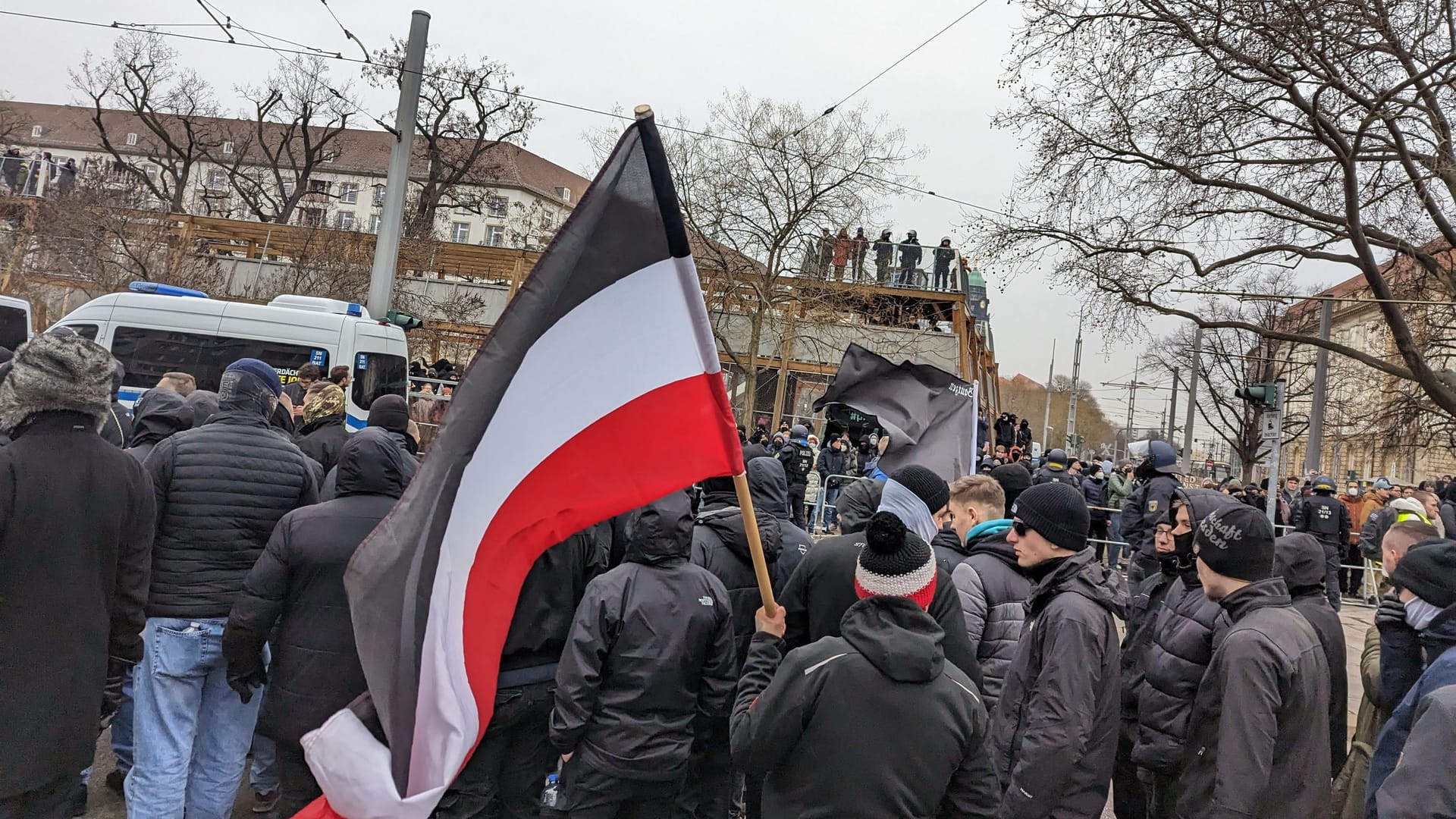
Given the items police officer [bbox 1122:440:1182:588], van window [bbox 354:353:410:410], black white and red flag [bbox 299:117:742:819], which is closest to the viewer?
black white and red flag [bbox 299:117:742:819]

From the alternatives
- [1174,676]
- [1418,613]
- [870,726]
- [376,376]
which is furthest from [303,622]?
[376,376]

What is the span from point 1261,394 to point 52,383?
12457 mm

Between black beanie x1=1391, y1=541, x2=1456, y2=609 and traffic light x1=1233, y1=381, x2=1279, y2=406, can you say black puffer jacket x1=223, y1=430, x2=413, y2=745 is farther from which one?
traffic light x1=1233, y1=381, x2=1279, y2=406

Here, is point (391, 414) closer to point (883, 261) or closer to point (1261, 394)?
point (1261, 394)

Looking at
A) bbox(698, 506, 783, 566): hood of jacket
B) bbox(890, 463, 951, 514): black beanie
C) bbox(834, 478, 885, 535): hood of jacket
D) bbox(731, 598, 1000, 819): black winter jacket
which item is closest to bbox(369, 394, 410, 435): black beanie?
bbox(698, 506, 783, 566): hood of jacket

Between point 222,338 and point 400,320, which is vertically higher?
point 400,320

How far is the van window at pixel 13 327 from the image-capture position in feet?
39.0

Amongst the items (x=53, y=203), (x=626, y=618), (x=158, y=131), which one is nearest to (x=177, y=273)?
(x=53, y=203)

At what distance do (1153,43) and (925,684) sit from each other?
15.8m

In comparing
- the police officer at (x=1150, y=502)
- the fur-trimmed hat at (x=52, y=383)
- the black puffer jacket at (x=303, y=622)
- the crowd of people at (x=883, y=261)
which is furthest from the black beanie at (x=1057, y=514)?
the crowd of people at (x=883, y=261)

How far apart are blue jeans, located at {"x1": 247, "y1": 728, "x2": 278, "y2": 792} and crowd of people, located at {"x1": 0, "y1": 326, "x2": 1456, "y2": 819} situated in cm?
1

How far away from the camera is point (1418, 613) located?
392cm

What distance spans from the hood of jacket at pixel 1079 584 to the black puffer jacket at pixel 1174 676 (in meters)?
0.49

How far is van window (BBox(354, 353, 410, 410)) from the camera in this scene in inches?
524
